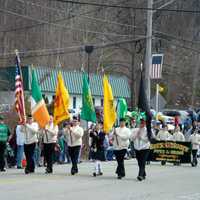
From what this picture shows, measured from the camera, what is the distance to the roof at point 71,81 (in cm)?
4738

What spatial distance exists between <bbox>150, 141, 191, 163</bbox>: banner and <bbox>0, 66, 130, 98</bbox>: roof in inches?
790

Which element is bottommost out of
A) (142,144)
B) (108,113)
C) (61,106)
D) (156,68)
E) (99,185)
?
(99,185)

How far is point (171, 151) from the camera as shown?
25.9 metres

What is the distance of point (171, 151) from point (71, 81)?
26.4m

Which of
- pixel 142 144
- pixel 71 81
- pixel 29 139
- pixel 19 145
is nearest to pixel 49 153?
pixel 29 139

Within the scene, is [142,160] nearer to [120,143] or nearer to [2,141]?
[120,143]

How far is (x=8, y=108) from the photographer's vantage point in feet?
104

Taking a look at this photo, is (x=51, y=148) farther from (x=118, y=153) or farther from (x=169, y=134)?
(x=169, y=134)

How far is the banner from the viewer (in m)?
25.8

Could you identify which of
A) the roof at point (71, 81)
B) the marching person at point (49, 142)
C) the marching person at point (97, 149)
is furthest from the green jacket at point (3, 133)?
the roof at point (71, 81)

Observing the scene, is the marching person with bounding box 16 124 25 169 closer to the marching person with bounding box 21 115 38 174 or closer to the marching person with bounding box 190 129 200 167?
the marching person with bounding box 21 115 38 174

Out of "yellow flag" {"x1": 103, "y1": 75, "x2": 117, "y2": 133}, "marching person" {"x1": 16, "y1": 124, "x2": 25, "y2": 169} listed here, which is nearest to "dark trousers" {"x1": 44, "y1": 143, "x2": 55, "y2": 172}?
"yellow flag" {"x1": 103, "y1": 75, "x2": 117, "y2": 133}

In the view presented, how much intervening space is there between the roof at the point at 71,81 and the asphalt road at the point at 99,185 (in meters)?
24.7

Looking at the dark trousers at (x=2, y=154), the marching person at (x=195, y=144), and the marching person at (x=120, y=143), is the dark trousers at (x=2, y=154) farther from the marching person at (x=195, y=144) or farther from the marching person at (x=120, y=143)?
the marching person at (x=195, y=144)
